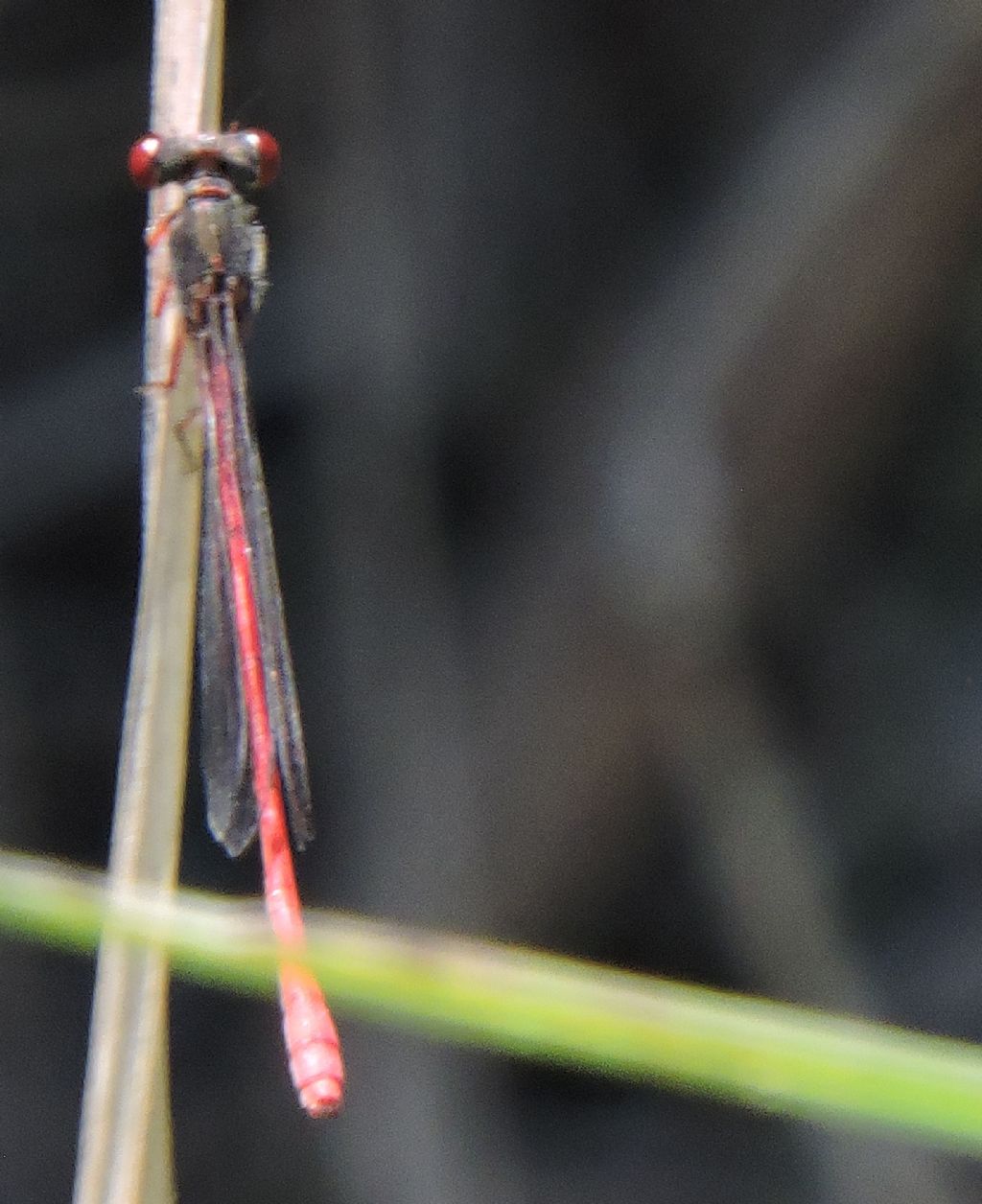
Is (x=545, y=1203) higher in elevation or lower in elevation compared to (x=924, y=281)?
lower

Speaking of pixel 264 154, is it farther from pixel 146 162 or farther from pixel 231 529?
pixel 231 529

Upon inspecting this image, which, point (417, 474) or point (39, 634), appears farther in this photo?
point (417, 474)

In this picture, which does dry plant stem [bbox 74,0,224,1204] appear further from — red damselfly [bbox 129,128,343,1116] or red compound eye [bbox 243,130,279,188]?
red compound eye [bbox 243,130,279,188]

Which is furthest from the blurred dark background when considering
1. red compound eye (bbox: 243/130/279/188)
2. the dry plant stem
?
the dry plant stem

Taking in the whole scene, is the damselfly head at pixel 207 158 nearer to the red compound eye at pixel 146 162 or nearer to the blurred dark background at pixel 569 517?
the red compound eye at pixel 146 162

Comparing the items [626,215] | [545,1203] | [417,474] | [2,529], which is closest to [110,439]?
[2,529]

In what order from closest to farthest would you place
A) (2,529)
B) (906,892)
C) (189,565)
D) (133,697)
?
1. (133,697)
2. (189,565)
3. (2,529)
4. (906,892)

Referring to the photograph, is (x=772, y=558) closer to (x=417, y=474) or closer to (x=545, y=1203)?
(x=417, y=474)
